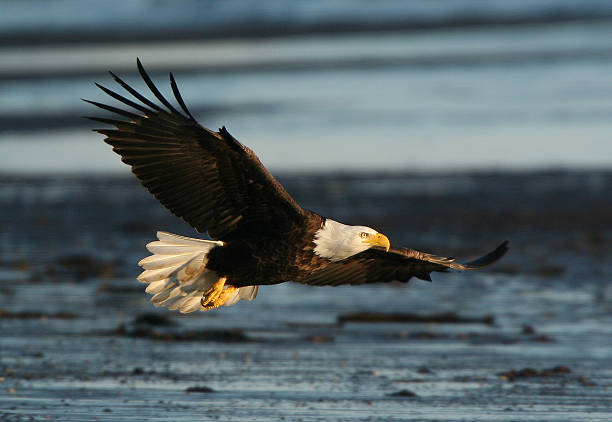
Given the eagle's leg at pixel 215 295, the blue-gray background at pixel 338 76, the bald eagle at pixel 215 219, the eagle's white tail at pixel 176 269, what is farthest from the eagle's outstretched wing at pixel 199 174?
the blue-gray background at pixel 338 76

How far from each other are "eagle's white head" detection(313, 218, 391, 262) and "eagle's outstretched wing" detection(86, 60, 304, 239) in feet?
0.45

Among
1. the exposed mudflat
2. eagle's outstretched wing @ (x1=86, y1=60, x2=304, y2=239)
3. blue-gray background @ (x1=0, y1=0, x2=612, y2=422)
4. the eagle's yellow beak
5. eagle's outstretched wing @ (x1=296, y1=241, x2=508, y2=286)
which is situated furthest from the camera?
eagle's outstretched wing @ (x1=296, y1=241, x2=508, y2=286)

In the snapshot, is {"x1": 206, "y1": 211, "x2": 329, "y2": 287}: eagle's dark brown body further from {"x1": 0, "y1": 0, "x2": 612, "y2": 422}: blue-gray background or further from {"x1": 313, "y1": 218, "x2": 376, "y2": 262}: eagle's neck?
{"x1": 0, "y1": 0, "x2": 612, "y2": 422}: blue-gray background

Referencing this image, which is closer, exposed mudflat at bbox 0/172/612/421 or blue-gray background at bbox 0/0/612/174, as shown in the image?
exposed mudflat at bbox 0/172/612/421

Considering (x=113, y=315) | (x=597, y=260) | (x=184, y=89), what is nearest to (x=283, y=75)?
(x=184, y=89)

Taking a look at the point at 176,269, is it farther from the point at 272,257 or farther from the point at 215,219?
the point at 272,257

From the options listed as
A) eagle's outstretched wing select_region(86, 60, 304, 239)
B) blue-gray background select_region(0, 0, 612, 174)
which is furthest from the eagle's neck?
blue-gray background select_region(0, 0, 612, 174)

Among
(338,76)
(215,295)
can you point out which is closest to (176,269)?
(215,295)

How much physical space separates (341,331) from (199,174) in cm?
193

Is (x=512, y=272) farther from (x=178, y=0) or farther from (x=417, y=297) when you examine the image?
(x=178, y=0)

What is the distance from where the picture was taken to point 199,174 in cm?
583

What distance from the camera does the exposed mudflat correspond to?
5.85m

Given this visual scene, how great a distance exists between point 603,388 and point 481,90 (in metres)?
13.2

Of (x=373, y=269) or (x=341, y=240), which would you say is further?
(x=373, y=269)
